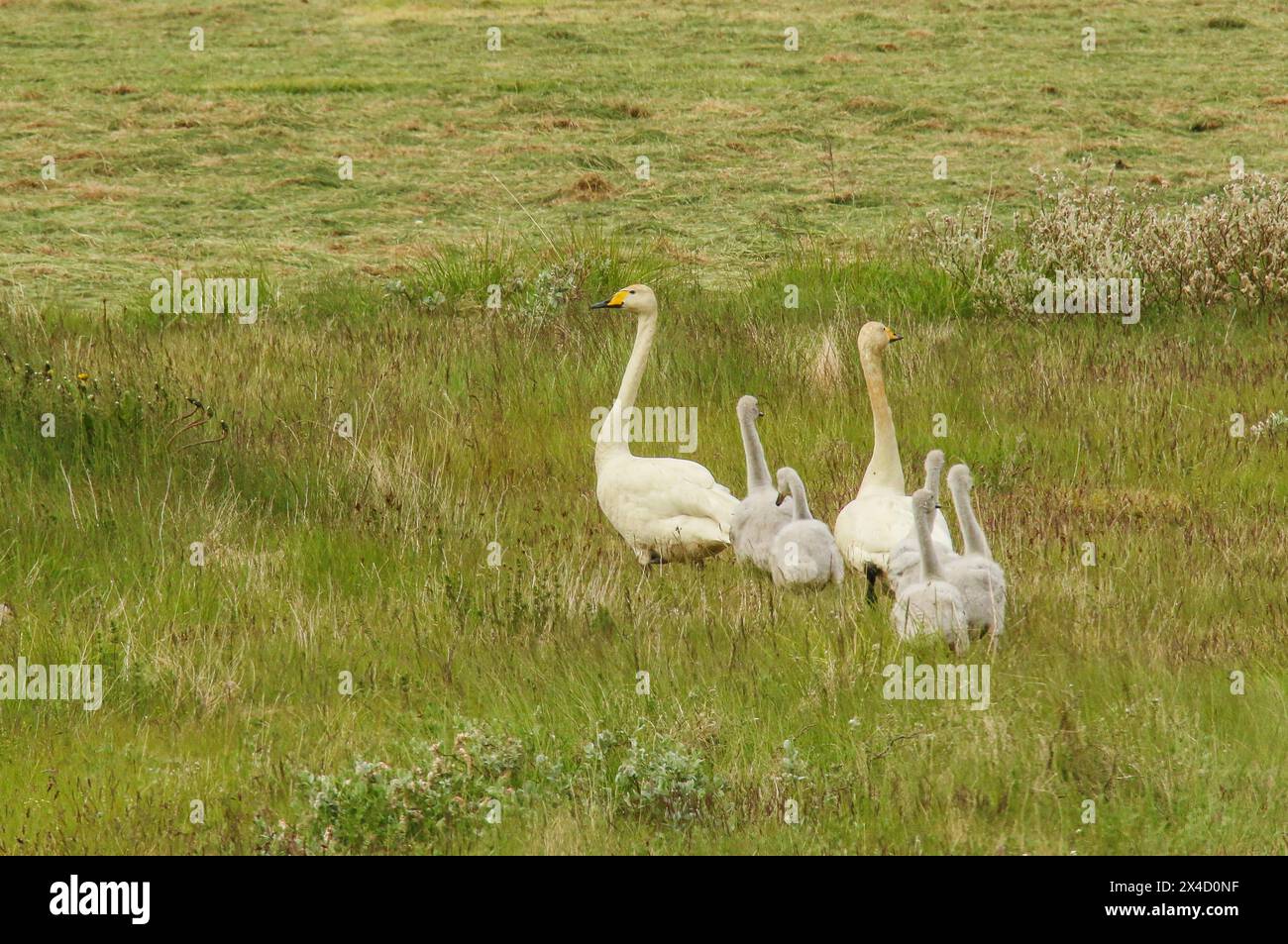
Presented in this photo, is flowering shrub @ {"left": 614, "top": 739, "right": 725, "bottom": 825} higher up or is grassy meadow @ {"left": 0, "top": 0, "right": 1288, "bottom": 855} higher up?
grassy meadow @ {"left": 0, "top": 0, "right": 1288, "bottom": 855}

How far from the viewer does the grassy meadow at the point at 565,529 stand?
16.5 ft

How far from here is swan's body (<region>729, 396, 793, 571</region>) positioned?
23.3 ft

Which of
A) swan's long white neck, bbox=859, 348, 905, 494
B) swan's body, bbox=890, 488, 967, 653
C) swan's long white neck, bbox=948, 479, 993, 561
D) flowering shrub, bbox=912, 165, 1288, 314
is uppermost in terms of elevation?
flowering shrub, bbox=912, 165, 1288, 314

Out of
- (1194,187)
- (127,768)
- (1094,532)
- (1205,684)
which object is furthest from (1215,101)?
(127,768)

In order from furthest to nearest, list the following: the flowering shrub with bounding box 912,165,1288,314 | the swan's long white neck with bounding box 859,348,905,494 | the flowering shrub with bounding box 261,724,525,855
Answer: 1. the flowering shrub with bounding box 912,165,1288,314
2. the swan's long white neck with bounding box 859,348,905,494
3. the flowering shrub with bounding box 261,724,525,855

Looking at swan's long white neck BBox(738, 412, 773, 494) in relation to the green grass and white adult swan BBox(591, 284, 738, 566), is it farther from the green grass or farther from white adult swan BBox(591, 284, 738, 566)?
the green grass

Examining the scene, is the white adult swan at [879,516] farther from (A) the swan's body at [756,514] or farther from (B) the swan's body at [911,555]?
(A) the swan's body at [756,514]

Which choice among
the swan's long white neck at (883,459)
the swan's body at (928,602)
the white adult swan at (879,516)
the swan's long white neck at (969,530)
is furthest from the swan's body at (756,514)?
the swan's body at (928,602)

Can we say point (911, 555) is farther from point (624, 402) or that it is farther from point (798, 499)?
point (624, 402)

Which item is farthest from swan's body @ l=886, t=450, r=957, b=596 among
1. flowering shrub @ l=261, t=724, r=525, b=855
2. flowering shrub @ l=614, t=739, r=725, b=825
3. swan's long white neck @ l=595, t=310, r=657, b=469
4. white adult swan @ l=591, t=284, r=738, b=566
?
flowering shrub @ l=261, t=724, r=525, b=855

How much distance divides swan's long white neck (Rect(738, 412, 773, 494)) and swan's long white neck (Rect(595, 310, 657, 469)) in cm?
69

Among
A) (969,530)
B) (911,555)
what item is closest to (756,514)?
(911,555)

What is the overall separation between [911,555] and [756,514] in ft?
3.34

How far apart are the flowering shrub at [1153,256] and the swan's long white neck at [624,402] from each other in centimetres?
434
